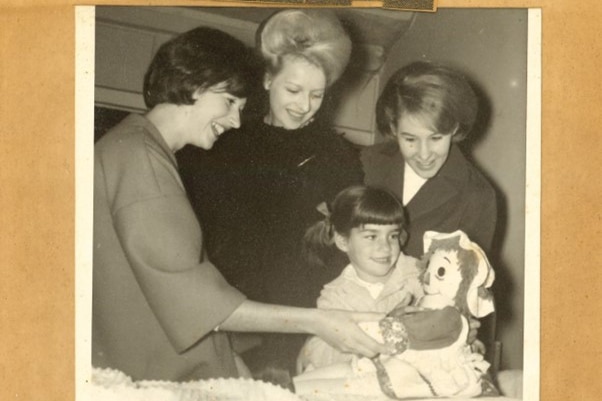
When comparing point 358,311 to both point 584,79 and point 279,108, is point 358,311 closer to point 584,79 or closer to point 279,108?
point 279,108

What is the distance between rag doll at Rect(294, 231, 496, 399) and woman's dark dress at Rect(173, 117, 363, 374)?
103mm

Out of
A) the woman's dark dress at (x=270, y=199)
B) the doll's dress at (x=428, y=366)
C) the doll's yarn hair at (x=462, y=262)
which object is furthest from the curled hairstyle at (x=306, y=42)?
the doll's dress at (x=428, y=366)

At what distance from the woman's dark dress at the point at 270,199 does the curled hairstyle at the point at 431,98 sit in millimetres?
100

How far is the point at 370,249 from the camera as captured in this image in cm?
143

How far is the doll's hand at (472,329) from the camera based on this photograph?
1.43m

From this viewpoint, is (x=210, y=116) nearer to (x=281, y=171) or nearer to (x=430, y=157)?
(x=281, y=171)

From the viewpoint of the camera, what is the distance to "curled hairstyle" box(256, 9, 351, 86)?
1.45 metres

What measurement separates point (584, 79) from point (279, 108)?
505 mm

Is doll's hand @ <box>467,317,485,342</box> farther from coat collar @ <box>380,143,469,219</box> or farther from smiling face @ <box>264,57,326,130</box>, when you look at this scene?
smiling face @ <box>264,57,326,130</box>

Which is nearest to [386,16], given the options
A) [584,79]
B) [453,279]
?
[584,79]

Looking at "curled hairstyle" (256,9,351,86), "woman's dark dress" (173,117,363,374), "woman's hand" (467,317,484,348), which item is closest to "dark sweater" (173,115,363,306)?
"woman's dark dress" (173,117,363,374)

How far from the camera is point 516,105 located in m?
1.45

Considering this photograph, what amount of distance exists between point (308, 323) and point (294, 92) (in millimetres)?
378

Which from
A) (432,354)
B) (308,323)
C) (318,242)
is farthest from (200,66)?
(432,354)
